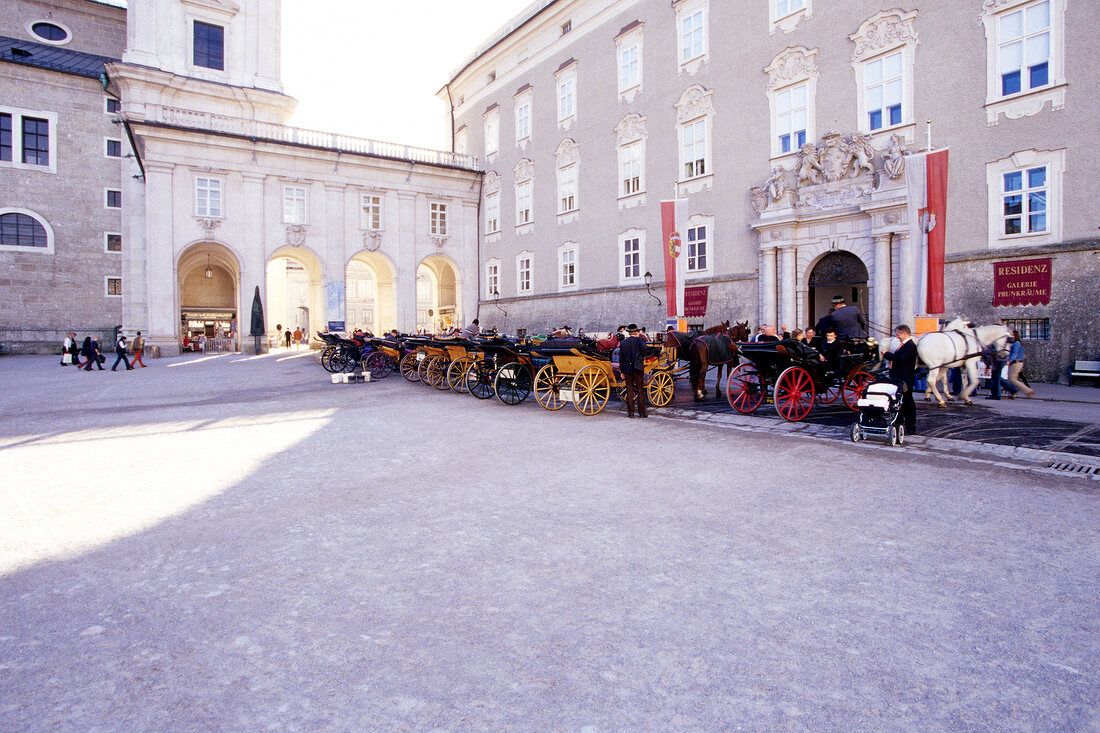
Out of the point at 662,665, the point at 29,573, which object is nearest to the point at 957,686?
the point at 662,665

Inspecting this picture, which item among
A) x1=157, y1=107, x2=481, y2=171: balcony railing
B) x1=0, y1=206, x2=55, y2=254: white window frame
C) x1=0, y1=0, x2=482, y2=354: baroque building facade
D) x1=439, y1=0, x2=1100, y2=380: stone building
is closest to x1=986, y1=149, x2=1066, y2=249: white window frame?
x1=439, y1=0, x2=1100, y2=380: stone building

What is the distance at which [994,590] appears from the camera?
10.8 feet

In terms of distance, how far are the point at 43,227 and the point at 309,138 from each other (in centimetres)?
1666

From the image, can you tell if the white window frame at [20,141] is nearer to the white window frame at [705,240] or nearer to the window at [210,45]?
the window at [210,45]

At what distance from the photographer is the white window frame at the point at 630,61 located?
24.7 meters

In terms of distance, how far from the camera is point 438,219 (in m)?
36.2

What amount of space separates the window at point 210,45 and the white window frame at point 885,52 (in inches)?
1350

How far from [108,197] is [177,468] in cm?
3972

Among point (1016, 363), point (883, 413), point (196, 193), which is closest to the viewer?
point (883, 413)

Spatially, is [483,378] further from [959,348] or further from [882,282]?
[882,282]

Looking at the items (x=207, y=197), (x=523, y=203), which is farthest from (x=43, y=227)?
(x=523, y=203)

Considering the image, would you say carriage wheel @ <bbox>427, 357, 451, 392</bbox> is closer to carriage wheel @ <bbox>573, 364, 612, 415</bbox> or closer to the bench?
carriage wheel @ <bbox>573, 364, 612, 415</bbox>

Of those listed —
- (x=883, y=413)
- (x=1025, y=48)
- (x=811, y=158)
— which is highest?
(x=1025, y=48)

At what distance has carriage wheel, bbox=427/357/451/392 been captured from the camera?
15156mm
